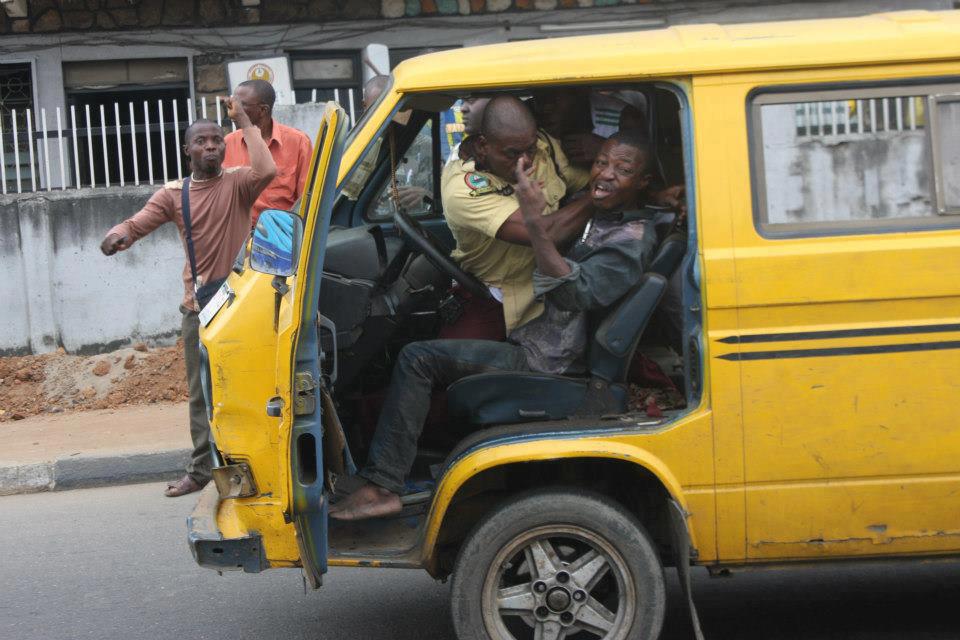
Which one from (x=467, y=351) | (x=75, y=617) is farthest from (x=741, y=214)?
(x=75, y=617)

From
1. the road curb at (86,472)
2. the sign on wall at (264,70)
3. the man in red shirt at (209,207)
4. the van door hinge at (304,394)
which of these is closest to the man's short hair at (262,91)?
the man in red shirt at (209,207)

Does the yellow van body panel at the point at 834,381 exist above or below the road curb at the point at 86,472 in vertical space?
above

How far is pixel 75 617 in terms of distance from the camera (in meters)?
4.90

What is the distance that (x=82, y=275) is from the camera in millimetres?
10016

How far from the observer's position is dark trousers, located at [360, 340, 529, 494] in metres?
4.04

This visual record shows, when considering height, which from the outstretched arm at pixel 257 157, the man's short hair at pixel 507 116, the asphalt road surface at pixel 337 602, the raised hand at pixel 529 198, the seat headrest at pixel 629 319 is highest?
the outstretched arm at pixel 257 157

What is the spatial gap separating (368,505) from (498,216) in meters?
1.08

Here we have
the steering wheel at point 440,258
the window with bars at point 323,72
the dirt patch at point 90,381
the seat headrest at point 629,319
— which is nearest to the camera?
the seat headrest at point 629,319

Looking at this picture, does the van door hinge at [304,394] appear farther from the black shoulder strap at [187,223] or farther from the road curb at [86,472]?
the road curb at [86,472]

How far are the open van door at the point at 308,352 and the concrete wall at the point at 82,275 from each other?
261 inches

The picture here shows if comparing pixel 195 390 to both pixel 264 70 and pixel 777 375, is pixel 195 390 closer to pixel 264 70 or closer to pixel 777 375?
pixel 777 375

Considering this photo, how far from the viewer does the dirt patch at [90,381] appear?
9.31 metres

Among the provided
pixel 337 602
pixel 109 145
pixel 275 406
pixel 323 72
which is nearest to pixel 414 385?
pixel 275 406

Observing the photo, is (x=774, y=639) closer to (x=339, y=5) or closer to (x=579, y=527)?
(x=579, y=527)
